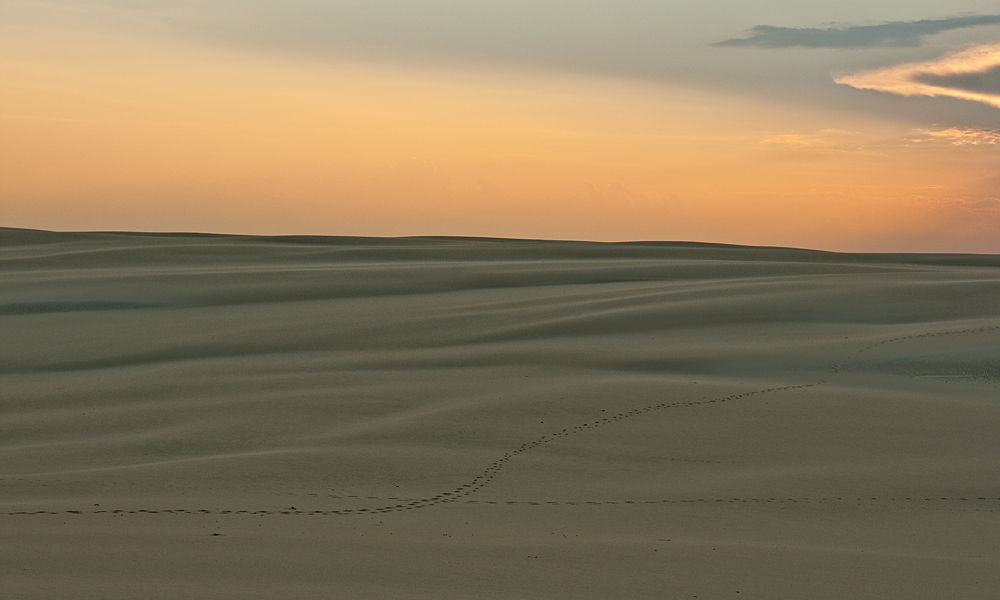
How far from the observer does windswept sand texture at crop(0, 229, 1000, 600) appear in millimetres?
4539

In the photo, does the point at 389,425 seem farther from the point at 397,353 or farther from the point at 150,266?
the point at 150,266

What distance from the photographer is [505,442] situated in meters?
7.38

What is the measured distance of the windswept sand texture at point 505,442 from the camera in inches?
179

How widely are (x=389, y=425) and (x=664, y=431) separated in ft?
7.00

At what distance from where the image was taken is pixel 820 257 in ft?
83.0

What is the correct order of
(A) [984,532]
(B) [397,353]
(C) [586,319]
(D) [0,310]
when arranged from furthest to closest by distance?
1. (D) [0,310]
2. (C) [586,319]
3. (B) [397,353]
4. (A) [984,532]

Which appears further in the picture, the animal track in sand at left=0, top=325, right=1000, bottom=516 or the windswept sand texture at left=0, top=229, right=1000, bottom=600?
the animal track in sand at left=0, top=325, right=1000, bottom=516

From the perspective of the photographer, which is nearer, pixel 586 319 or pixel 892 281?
pixel 586 319

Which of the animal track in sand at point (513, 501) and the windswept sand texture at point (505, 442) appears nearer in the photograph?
the windswept sand texture at point (505, 442)

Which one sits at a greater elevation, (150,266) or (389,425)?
(150,266)

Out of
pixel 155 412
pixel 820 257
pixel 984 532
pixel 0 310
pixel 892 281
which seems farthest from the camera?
pixel 820 257

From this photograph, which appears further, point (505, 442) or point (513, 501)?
point (505, 442)

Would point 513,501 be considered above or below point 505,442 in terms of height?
below

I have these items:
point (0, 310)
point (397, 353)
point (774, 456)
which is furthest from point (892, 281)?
point (0, 310)
